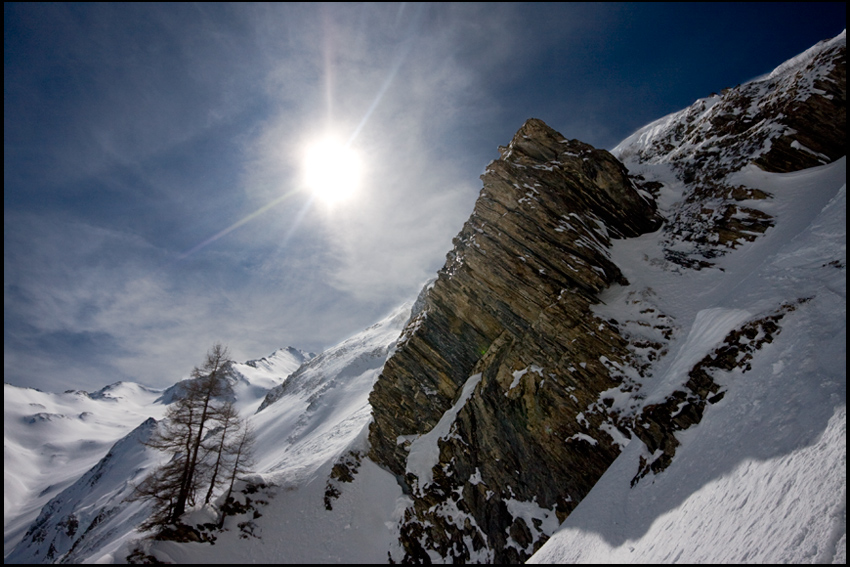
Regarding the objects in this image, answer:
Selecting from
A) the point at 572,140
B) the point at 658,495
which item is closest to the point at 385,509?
the point at 658,495

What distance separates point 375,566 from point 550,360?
1655 centimetres

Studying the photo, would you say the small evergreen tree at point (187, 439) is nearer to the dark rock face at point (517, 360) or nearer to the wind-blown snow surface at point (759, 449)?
the dark rock face at point (517, 360)

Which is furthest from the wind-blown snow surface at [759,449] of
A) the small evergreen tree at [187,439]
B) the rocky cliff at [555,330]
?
the small evergreen tree at [187,439]

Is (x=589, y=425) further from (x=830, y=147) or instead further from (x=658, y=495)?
(x=830, y=147)

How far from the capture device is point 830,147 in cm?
1830

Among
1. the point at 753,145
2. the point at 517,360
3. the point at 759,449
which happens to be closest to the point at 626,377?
the point at 517,360

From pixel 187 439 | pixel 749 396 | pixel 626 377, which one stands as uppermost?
pixel 187 439

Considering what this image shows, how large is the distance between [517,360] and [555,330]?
295 cm

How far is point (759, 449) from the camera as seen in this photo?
7594mm

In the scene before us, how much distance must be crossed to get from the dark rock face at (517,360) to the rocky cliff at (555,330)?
94mm

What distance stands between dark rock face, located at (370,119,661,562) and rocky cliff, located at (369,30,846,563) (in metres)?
0.09

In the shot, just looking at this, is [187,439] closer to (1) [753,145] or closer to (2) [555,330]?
(2) [555,330]

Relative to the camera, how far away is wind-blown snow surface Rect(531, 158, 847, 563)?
6.00 meters

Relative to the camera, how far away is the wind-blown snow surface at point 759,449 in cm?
600
